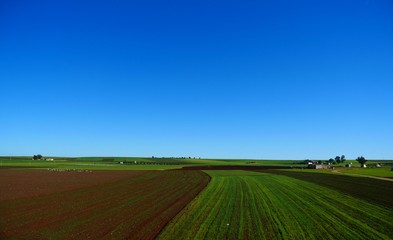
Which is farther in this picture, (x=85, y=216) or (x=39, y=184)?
(x=39, y=184)

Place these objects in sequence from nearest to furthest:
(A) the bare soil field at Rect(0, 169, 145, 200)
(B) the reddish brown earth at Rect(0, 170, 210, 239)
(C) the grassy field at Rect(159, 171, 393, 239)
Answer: (C) the grassy field at Rect(159, 171, 393, 239) < (B) the reddish brown earth at Rect(0, 170, 210, 239) < (A) the bare soil field at Rect(0, 169, 145, 200)

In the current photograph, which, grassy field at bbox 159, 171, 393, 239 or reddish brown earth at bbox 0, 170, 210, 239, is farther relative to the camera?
reddish brown earth at bbox 0, 170, 210, 239

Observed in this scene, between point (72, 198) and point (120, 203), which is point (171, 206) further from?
point (72, 198)

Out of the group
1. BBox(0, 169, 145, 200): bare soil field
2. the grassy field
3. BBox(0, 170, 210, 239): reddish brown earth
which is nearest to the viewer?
the grassy field

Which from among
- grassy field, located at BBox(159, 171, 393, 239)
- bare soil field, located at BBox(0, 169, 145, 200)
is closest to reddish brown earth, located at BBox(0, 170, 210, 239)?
grassy field, located at BBox(159, 171, 393, 239)

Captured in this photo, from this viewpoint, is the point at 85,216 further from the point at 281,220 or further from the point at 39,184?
the point at 39,184

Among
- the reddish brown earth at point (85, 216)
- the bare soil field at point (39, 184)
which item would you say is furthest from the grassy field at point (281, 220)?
the bare soil field at point (39, 184)

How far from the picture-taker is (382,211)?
24.8 m

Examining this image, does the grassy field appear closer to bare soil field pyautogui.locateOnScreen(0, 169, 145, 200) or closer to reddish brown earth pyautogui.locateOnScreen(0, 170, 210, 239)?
reddish brown earth pyautogui.locateOnScreen(0, 170, 210, 239)

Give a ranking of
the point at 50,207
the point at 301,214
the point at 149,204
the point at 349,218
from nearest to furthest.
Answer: the point at 349,218 → the point at 301,214 → the point at 50,207 → the point at 149,204

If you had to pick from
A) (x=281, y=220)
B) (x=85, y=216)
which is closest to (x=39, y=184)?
(x=85, y=216)

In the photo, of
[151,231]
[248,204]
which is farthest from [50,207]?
[248,204]

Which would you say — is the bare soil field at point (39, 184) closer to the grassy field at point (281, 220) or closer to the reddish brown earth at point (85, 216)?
the reddish brown earth at point (85, 216)

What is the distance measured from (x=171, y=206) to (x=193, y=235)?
997cm
